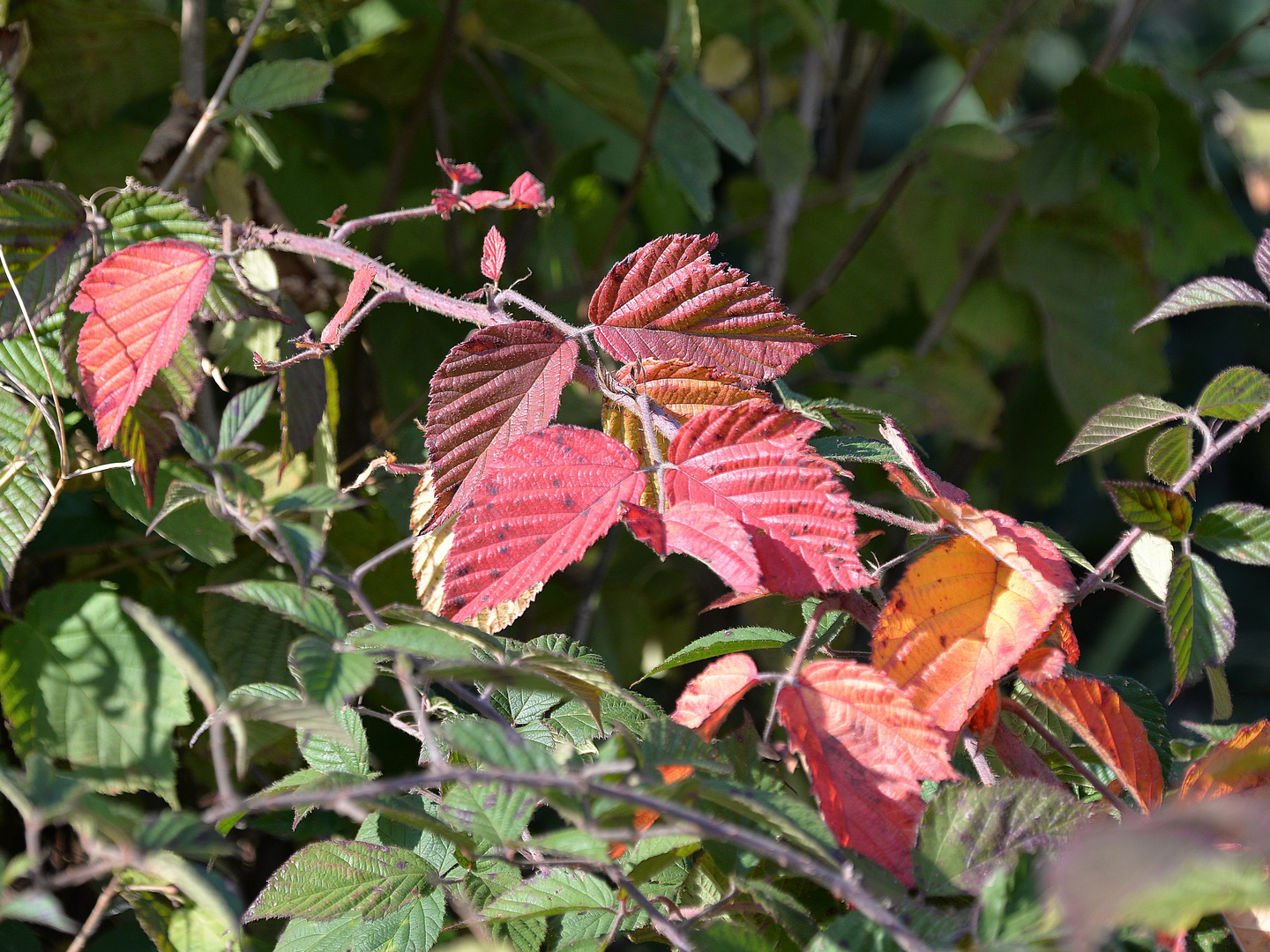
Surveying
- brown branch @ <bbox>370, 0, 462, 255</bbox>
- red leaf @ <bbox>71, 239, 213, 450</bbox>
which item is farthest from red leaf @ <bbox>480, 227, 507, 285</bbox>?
brown branch @ <bbox>370, 0, 462, 255</bbox>

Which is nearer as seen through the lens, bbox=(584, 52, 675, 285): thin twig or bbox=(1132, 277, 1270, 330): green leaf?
bbox=(1132, 277, 1270, 330): green leaf

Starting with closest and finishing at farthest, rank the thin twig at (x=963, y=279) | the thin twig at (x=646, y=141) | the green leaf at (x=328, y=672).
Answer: the green leaf at (x=328, y=672), the thin twig at (x=646, y=141), the thin twig at (x=963, y=279)

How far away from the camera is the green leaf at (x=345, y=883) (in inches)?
16.2

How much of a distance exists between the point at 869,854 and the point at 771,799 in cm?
6

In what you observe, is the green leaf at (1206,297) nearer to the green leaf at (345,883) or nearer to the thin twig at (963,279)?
the green leaf at (345,883)

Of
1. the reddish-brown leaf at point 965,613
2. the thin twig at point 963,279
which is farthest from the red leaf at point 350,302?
the thin twig at point 963,279

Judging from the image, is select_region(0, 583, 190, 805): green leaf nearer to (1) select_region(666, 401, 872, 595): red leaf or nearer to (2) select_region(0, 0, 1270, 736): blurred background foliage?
(2) select_region(0, 0, 1270, 736): blurred background foliage

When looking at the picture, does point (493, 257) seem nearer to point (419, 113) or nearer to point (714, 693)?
point (714, 693)

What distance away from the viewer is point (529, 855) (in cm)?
42

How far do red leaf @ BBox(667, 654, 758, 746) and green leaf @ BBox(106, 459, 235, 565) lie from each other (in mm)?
367

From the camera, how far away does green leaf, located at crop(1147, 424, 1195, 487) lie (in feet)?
1.57

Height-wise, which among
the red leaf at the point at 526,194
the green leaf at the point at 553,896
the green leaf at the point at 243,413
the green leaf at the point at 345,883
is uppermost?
the red leaf at the point at 526,194

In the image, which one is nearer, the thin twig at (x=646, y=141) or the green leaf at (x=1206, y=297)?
the green leaf at (x=1206, y=297)

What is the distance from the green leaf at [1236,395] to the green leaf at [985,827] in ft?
0.71
